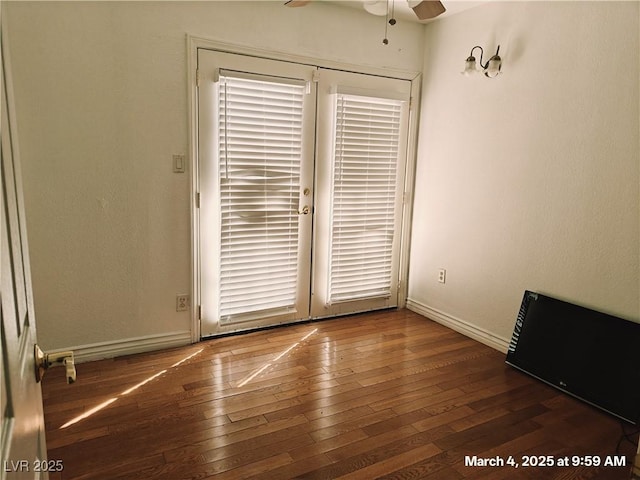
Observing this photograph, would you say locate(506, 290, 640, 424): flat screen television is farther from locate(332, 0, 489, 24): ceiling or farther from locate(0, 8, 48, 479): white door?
locate(0, 8, 48, 479): white door

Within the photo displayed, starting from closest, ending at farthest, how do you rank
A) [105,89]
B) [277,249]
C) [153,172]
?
[105,89]
[153,172]
[277,249]

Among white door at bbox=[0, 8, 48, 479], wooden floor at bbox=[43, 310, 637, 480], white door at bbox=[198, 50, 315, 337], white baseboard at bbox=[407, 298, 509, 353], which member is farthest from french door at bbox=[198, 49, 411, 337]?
white door at bbox=[0, 8, 48, 479]

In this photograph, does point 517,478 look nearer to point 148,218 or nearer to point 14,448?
point 14,448

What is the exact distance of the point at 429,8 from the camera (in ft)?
7.30

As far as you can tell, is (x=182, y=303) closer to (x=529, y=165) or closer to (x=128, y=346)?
(x=128, y=346)

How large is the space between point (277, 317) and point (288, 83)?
176 centimetres

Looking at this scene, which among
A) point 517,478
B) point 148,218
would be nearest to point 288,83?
point 148,218

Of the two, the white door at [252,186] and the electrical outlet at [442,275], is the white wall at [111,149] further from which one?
the electrical outlet at [442,275]

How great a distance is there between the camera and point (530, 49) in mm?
2898

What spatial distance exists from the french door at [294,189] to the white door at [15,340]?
83.4 inches

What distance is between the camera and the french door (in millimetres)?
3068

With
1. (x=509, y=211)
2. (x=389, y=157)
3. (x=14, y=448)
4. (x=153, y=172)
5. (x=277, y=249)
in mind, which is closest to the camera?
(x=14, y=448)

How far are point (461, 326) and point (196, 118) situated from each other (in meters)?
2.52

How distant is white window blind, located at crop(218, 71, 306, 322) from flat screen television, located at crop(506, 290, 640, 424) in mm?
1722
